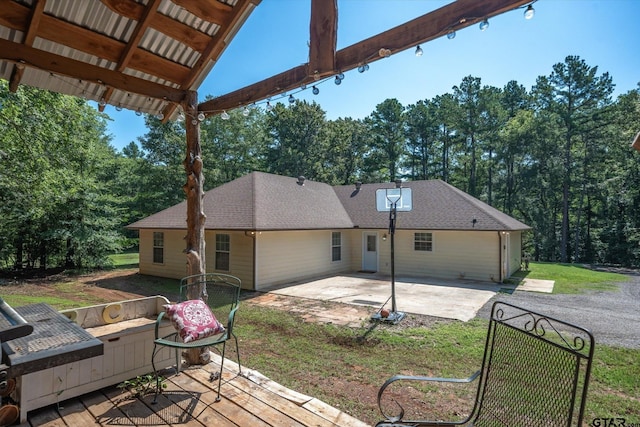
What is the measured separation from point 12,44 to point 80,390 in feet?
9.94

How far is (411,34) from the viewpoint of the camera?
7.34ft

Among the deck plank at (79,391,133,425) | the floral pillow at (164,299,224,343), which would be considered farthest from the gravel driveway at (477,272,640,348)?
the deck plank at (79,391,133,425)

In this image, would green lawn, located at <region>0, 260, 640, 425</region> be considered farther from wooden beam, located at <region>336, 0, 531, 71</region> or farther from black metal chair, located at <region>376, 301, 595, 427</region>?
wooden beam, located at <region>336, 0, 531, 71</region>

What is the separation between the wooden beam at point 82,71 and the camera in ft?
9.02

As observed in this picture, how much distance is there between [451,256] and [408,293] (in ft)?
12.5

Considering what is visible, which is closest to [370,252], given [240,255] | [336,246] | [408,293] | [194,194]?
[336,246]

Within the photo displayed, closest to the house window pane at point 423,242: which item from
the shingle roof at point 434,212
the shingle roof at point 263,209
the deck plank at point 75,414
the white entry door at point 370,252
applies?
the shingle roof at point 434,212

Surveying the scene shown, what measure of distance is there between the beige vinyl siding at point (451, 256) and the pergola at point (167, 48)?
10951 mm

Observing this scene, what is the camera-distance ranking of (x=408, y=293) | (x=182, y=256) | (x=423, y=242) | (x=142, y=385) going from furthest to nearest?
1. (x=423, y=242)
2. (x=182, y=256)
3. (x=408, y=293)
4. (x=142, y=385)

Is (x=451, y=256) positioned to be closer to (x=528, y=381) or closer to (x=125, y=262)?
(x=528, y=381)

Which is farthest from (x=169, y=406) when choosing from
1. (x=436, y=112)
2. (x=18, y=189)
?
(x=436, y=112)

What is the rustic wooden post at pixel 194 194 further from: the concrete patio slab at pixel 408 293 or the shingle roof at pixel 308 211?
the shingle roof at pixel 308 211

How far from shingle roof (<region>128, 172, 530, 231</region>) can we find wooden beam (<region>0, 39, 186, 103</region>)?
262 inches

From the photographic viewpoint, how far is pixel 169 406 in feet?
9.48
